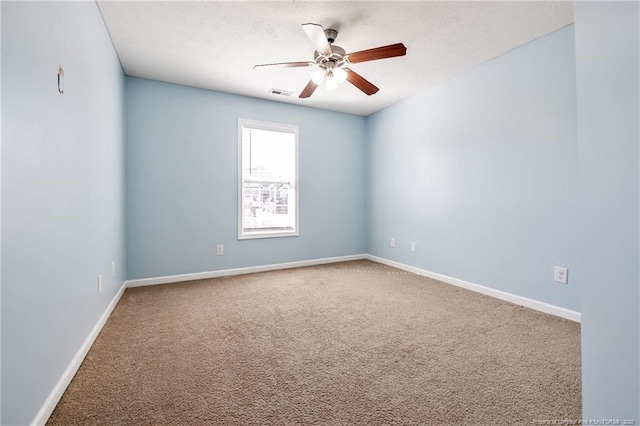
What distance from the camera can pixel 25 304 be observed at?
1122 mm

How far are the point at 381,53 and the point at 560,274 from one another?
2.41 metres

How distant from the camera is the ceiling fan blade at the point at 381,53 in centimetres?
206

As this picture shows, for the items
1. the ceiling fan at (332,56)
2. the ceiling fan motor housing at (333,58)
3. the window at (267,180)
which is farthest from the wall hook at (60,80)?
the window at (267,180)

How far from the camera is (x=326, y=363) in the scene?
5.71 ft

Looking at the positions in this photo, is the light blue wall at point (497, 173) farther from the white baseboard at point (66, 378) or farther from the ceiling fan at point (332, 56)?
the white baseboard at point (66, 378)

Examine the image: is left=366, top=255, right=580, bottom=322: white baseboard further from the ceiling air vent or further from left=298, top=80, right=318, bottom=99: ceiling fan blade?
the ceiling air vent

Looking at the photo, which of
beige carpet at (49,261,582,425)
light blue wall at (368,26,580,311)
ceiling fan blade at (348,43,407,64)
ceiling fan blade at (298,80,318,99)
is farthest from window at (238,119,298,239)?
ceiling fan blade at (348,43,407,64)

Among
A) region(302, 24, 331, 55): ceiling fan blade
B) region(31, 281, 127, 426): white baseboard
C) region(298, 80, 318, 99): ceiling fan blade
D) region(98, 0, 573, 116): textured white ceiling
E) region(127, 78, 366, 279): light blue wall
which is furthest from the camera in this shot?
region(127, 78, 366, 279): light blue wall

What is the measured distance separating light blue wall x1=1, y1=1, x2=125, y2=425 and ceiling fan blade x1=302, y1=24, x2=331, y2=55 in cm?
140

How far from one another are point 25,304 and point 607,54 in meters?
2.25

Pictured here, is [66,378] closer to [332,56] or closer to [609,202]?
[609,202]

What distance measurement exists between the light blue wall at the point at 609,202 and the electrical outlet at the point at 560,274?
189cm

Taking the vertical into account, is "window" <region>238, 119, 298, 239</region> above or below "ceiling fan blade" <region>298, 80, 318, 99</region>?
below

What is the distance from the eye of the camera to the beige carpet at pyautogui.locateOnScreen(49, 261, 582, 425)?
133cm
